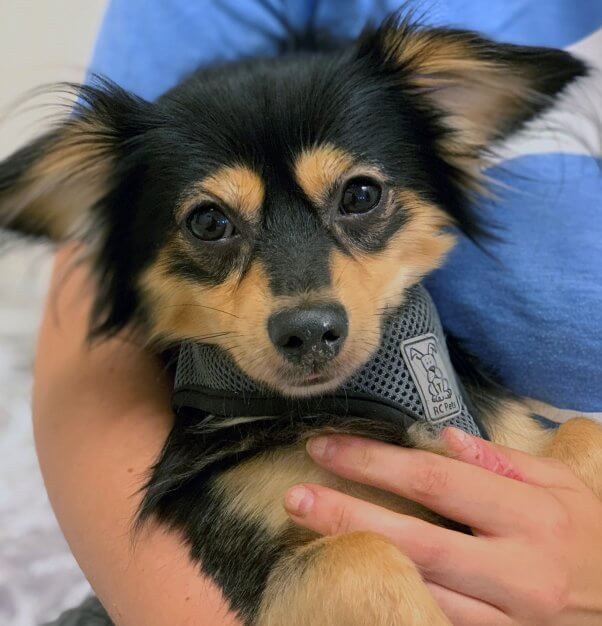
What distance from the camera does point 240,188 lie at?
3.74 feet

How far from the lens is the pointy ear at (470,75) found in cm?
122

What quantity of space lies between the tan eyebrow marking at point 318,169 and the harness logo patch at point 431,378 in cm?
27

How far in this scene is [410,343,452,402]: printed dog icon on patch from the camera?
1.14 metres

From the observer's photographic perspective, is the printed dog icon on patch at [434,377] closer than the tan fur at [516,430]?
Yes

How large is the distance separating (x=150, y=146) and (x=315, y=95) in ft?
0.94

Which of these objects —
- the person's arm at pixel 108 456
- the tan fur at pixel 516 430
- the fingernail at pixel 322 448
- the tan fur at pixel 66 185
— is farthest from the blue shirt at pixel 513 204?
the person's arm at pixel 108 456

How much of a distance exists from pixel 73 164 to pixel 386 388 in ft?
2.15

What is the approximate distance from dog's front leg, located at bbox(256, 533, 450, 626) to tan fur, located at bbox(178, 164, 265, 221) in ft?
1.68

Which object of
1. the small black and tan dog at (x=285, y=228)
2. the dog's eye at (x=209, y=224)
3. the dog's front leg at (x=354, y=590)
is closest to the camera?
the dog's front leg at (x=354, y=590)

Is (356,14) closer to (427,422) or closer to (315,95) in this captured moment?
(315,95)

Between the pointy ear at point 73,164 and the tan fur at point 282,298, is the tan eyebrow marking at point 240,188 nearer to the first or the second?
the tan fur at point 282,298

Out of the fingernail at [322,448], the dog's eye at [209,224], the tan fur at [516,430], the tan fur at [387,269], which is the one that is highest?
the tan fur at [387,269]

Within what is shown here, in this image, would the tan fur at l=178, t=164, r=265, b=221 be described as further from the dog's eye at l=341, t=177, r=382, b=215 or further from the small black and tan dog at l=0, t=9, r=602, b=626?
the dog's eye at l=341, t=177, r=382, b=215

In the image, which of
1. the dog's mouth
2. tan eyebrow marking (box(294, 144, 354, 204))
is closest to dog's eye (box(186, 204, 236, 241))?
tan eyebrow marking (box(294, 144, 354, 204))
